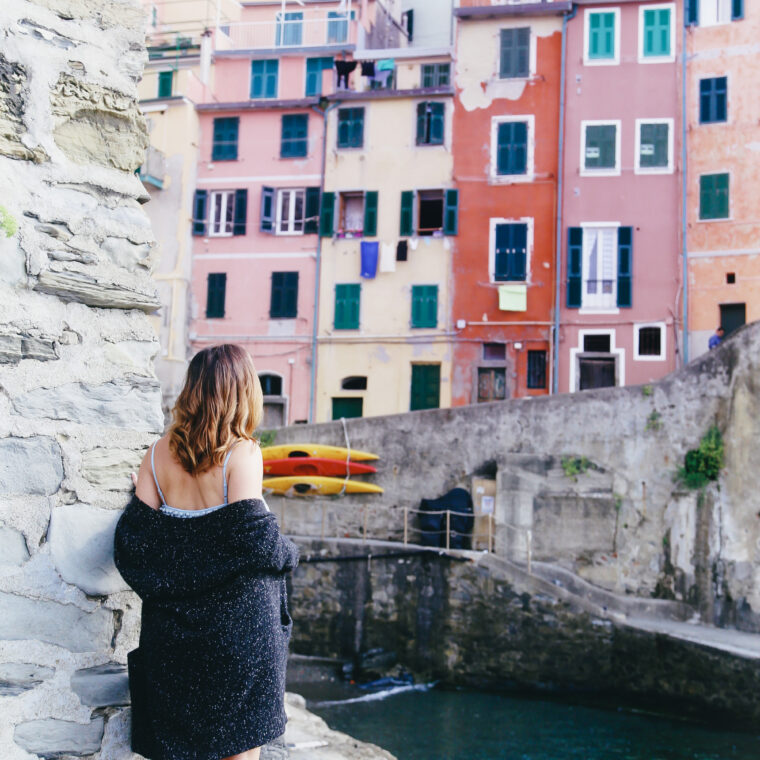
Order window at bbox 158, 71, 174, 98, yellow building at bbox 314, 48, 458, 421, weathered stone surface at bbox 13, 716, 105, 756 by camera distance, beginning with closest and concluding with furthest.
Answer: weathered stone surface at bbox 13, 716, 105, 756 → yellow building at bbox 314, 48, 458, 421 → window at bbox 158, 71, 174, 98

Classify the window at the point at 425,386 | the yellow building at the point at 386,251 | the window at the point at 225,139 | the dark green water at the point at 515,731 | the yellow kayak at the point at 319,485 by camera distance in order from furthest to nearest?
1. the window at the point at 225,139
2. the yellow building at the point at 386,251
3. the window at the point at 425,386
4. the yellow kayak at the point at 319,485
5. the dark green water at the point at 515,731

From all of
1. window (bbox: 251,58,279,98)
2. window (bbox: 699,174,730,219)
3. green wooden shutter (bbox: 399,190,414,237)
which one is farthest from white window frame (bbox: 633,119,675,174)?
window (bbox: 251,58,279,98)

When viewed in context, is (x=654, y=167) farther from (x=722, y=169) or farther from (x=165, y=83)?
(x=165, y=83)

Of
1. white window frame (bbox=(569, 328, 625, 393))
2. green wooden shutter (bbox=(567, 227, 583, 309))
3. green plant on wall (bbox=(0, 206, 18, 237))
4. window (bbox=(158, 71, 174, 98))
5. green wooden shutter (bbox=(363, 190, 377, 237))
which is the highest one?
window (bbox=(158, 71, 174, 98))

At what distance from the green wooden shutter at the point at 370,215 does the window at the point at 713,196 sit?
26.9 feet

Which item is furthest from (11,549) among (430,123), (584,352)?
(430,123)

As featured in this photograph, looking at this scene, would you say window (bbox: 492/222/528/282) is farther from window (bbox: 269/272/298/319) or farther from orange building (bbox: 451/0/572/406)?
window (bbox: 269/272/298/319)

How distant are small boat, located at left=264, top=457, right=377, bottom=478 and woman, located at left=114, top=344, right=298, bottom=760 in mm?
15364

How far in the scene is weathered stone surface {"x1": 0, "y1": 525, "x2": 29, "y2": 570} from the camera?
2.55 meters

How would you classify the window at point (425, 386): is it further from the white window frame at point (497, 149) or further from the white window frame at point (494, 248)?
the white window frame at point (497, 149)

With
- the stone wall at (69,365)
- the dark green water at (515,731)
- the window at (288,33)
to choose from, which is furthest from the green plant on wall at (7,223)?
the window at (288,33)

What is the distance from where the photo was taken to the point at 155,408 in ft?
9.50

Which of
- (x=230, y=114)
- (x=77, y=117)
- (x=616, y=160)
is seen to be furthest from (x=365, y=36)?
(x=77, y=117)

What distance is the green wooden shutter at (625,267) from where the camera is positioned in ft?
74.8
